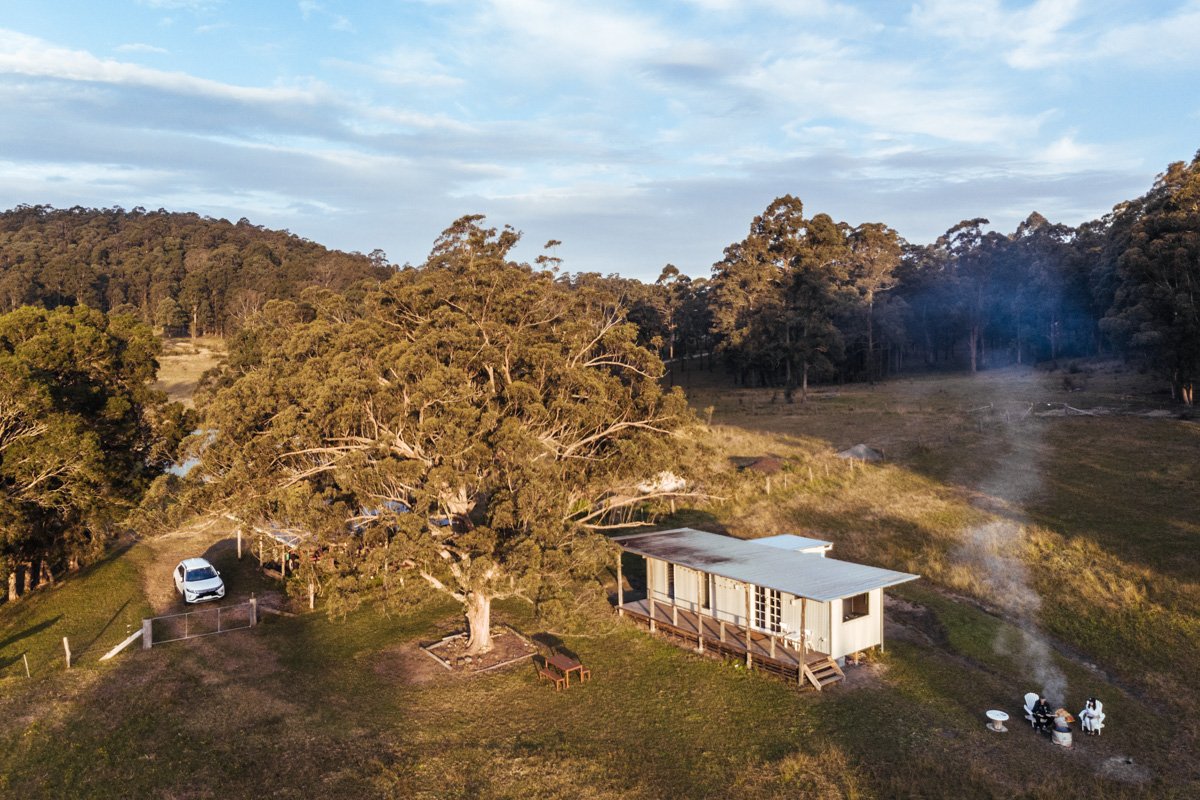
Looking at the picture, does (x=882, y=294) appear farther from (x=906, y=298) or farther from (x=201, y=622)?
(x=201, y=622)

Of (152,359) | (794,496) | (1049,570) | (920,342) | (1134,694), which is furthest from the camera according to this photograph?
(920,342)

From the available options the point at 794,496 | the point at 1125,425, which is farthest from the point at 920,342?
the point at 794,496

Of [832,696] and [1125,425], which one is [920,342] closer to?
[1125,425]

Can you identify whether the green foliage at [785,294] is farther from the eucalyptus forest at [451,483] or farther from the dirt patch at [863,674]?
the dirt patch at [863,674]

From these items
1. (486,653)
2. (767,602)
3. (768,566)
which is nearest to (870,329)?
(768,566)

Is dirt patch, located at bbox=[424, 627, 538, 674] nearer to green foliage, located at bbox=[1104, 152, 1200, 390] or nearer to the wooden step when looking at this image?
the wooden step

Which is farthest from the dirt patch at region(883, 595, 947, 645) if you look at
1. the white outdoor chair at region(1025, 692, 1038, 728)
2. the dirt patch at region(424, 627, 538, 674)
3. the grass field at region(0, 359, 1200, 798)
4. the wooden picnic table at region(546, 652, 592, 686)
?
the dirt patch at region(424, 627, 538, 674)

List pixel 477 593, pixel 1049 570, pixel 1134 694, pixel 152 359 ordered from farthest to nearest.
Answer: pixel 152 359
pixel 1049 570
pixel 477 593
pixel 1134 694

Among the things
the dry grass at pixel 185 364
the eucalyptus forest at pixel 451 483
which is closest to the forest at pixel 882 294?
the dry grass at pixel 185 364
